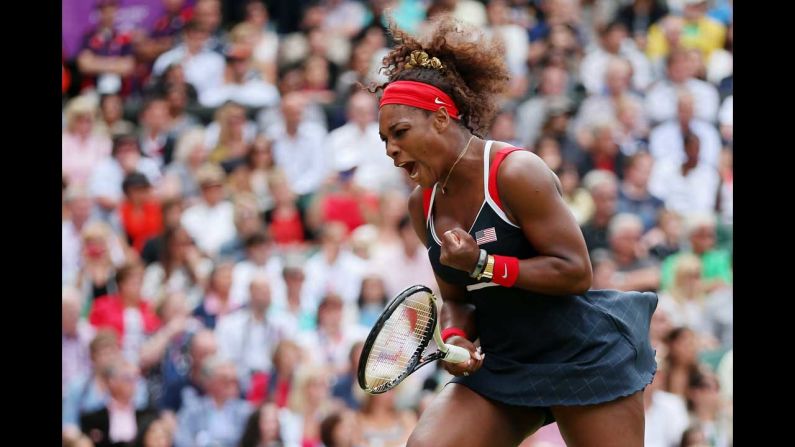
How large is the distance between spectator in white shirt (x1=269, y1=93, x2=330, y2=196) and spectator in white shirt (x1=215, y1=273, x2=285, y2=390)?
3.18ft

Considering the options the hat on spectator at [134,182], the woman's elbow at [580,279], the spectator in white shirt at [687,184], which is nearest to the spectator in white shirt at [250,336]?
the hat on spectator at [134,182]

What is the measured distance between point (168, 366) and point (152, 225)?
111 cm

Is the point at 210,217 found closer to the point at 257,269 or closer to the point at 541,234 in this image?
the point at 257,269

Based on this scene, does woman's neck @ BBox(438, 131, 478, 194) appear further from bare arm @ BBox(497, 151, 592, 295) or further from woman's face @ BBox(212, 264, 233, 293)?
woman's face @ BBox(212, 264, 233, 293)

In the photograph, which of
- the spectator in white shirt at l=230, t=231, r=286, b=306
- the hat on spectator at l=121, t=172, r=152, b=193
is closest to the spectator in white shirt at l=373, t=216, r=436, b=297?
the spectator in white shirt at l=230, t=231, r=286, b=306

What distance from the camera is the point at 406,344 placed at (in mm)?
3822

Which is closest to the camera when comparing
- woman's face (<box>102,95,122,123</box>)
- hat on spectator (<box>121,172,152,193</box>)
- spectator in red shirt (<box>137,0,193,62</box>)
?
hat on spectator (<box>121,172,152,193</box>)

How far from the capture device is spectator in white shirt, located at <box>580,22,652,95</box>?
27.9 feet

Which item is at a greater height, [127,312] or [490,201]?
[490,201]

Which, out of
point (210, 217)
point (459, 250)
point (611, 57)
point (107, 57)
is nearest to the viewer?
point (459, 250)

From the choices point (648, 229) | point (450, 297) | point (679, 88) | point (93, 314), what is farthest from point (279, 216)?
point (450, 297)

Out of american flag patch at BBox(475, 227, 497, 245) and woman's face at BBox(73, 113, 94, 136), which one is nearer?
american flag patch at BBox(475, 227, 497, 245)

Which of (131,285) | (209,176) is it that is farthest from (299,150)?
(131,285)

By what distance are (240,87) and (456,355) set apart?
517 cm
